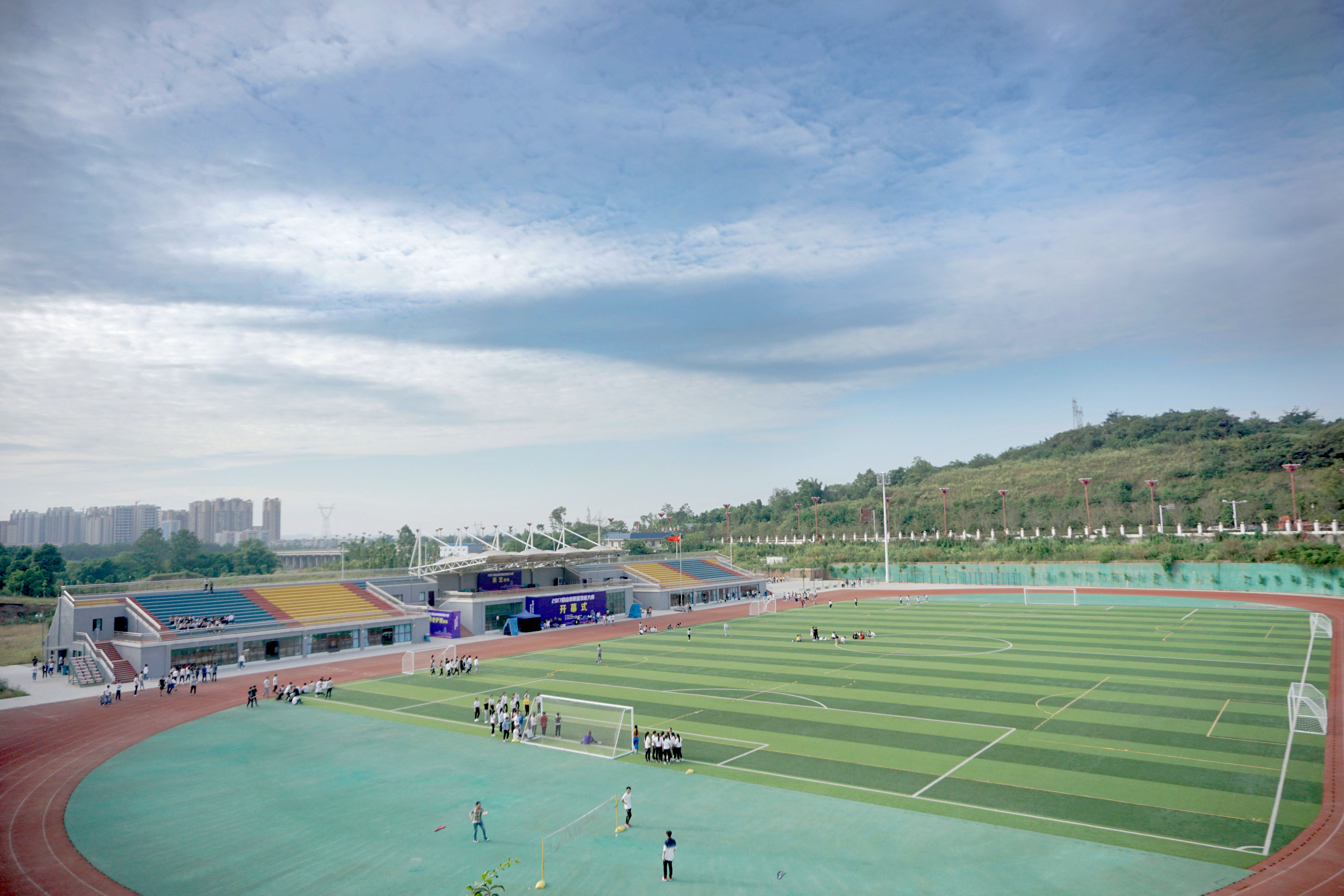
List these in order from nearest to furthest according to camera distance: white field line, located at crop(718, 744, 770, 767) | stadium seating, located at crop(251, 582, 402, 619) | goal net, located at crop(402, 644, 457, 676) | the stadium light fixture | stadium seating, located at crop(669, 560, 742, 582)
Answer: white field line, located at crop(718, 744, 770, 767), goal net, located at crop(402, 644, 457, 676), stadium seating, located at crop(251, 582, 402, 619), stadium seating, located at crop(669, 560, 742, 582), the stadium light fixture

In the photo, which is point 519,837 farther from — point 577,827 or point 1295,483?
point 1295,483

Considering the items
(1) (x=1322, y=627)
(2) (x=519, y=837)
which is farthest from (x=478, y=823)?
(1) (x=1322, y=627)

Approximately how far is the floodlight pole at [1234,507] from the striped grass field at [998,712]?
56050 mm

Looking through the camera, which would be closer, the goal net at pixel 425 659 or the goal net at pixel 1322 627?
the goal net at pixel 425 659

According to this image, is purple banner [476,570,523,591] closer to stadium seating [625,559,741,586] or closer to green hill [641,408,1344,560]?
stadium seating [625,559,741,586]

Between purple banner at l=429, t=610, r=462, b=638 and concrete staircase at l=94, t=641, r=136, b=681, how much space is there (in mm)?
22827

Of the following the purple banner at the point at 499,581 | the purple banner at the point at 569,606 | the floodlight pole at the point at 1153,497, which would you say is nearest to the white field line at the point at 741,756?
the purple banner at the point at 569,606

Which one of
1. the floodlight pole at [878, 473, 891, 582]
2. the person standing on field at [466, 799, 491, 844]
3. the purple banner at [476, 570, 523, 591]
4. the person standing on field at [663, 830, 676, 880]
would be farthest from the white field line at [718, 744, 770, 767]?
the floodlight pole at [878, 473, 891, 582]

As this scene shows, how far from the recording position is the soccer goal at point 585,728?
3138cm

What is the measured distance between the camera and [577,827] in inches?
870

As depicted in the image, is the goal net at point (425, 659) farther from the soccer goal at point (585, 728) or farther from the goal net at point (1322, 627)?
the goal net at point (1322, 627)

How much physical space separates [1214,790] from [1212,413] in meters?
202

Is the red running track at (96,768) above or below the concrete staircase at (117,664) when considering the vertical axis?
below

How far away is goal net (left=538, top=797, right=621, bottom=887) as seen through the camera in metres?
20.6
